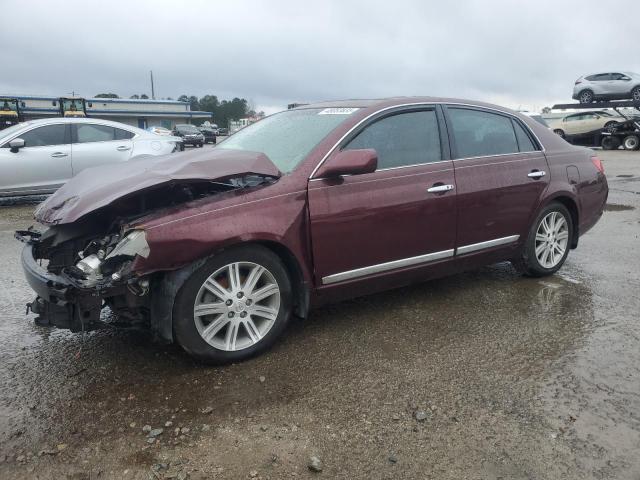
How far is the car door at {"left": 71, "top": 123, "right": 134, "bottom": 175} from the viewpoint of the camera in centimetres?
932

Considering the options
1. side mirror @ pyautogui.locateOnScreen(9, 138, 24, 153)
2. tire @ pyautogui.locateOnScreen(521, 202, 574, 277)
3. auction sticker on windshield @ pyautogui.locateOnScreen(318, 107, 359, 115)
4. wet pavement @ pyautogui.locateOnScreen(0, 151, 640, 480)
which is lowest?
wet pavement @ pyautogui.locateOnScreen(0, 151, 640, 480)

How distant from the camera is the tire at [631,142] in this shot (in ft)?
81.1

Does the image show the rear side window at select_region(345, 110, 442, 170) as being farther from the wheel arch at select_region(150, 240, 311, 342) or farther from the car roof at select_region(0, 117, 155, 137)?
the car roof at select_region(0, 117, 155, 137)

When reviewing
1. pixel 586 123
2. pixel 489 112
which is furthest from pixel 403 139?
pixel 586 123

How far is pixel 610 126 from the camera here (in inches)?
992

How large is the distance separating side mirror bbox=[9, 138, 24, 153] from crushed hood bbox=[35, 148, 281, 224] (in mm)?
6068

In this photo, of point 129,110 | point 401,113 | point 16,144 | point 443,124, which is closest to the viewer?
point 401,113

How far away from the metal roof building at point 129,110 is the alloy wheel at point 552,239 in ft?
167

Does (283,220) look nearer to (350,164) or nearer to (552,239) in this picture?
(350,164)

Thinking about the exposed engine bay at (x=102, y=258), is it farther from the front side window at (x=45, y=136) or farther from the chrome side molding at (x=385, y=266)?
the front side window at (x=45, y=136)

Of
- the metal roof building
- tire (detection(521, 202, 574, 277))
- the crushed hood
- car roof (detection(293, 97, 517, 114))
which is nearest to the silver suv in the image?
tire (detection(521, 202, 574, 277))

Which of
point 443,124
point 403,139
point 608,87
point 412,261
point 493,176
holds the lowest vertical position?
point 412,261

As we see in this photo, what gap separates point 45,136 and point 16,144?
0.53 m

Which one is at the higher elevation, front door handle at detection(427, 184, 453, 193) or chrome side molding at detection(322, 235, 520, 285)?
front door handle at detection(427, 184, 453, 193)
